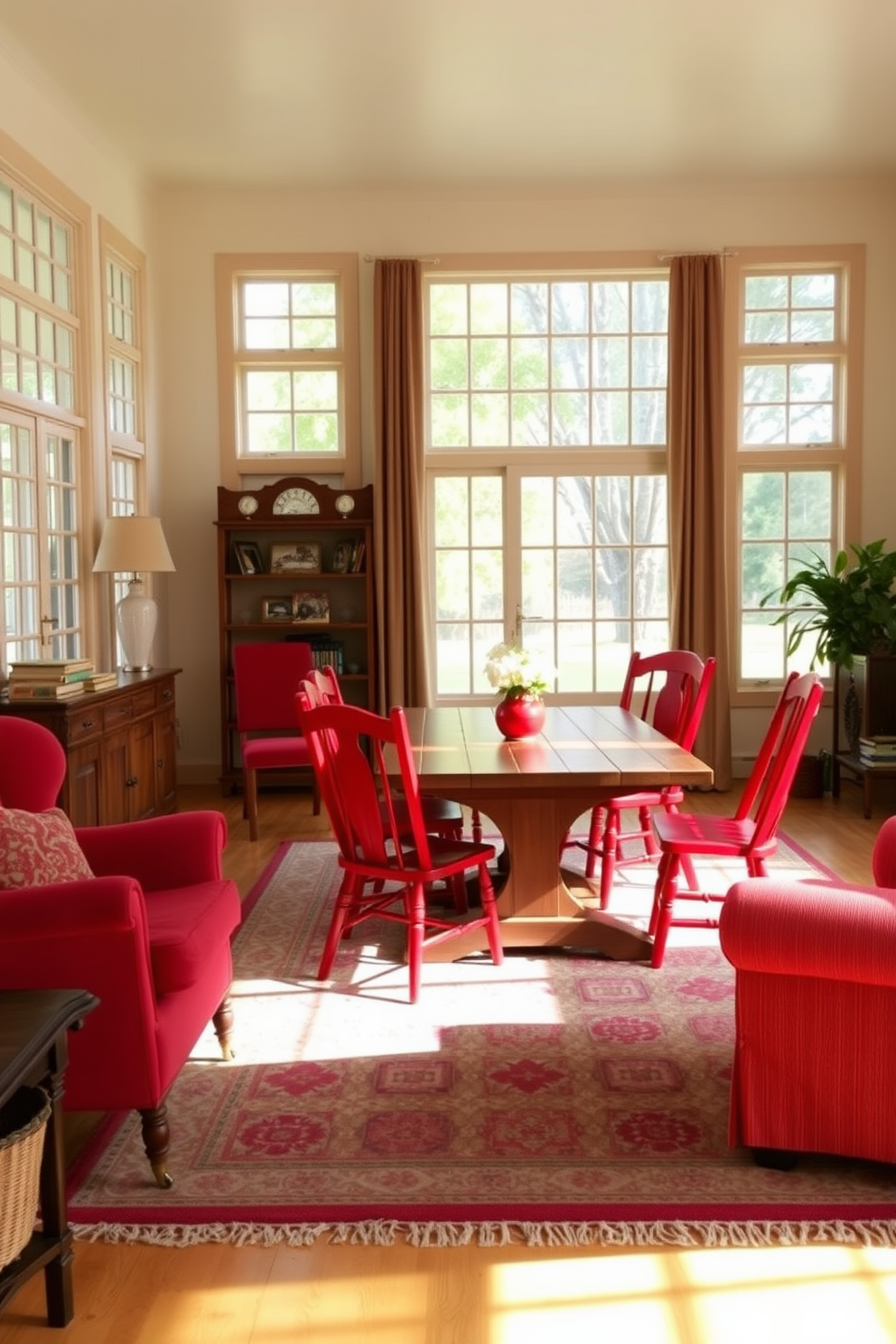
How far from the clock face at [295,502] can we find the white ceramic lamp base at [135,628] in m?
1.35

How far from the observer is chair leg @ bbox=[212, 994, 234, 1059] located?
3375mm

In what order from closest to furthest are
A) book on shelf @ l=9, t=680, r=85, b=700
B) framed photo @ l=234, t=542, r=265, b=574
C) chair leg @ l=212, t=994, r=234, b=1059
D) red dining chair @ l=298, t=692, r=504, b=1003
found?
chair leg @ l=212, t=994, r=234, b=1059 < red dining chair @ l=298, t=692, r=504, b=1003 < book on shelf @ l=9, t=680, r=85, b=700 < framed photo @ l=234, t=542, r=265, b=574

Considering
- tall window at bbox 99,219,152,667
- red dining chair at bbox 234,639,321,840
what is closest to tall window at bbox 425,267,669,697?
red dining chair at bbox 234,639,321,840

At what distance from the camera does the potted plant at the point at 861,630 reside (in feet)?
22.9

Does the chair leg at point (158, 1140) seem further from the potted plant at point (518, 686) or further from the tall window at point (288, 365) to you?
the tall window at point (288, 365)

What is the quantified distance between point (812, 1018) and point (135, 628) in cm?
462

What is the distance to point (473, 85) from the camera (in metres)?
5.96

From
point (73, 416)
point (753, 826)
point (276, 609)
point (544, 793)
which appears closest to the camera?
point (544, 793)

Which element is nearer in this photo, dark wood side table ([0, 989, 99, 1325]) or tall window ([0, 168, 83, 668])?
dark wood side table ([0, 989, 99, 1325])

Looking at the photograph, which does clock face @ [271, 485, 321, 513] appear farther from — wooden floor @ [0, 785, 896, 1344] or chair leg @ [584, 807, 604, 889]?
wooden floor @ [0, 785, 896, 1344]

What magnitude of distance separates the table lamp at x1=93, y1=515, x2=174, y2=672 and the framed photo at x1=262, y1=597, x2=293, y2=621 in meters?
1.14

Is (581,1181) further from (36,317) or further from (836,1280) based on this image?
(36,317)

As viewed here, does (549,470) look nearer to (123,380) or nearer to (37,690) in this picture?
(123,380)

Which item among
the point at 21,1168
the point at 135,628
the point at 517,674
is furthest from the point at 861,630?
the point at 21,1168
